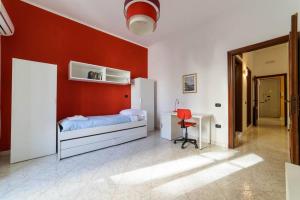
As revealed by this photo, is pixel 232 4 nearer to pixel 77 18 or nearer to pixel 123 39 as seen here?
pixel 123 39

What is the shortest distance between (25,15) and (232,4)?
434 centimetres

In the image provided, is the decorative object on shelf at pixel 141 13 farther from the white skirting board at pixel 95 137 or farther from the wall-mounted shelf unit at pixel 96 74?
the wall-mounted shelf unit at pixel 96 74

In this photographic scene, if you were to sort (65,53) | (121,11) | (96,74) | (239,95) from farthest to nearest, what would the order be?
(239,95), (96,74), (65,53), (121,11)

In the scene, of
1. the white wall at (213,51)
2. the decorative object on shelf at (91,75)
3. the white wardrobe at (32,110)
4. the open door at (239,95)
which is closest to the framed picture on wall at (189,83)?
the white wall at (213,51)

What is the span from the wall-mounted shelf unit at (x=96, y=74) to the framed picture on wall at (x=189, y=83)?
5.79ft

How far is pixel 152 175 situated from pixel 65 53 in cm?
341

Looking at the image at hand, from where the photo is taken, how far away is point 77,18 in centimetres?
360

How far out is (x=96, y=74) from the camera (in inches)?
151

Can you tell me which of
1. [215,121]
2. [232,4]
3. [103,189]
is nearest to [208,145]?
[215,121]

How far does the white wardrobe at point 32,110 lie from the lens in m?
2.53

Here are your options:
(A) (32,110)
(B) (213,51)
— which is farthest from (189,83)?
(A) (32,110)

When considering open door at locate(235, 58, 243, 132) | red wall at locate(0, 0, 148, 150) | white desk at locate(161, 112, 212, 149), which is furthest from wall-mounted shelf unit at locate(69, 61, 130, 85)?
open door at locate(235, 58, 243, 132)

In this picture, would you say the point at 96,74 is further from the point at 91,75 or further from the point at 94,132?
the point at 94,132

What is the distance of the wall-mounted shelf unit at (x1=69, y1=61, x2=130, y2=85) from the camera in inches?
141
